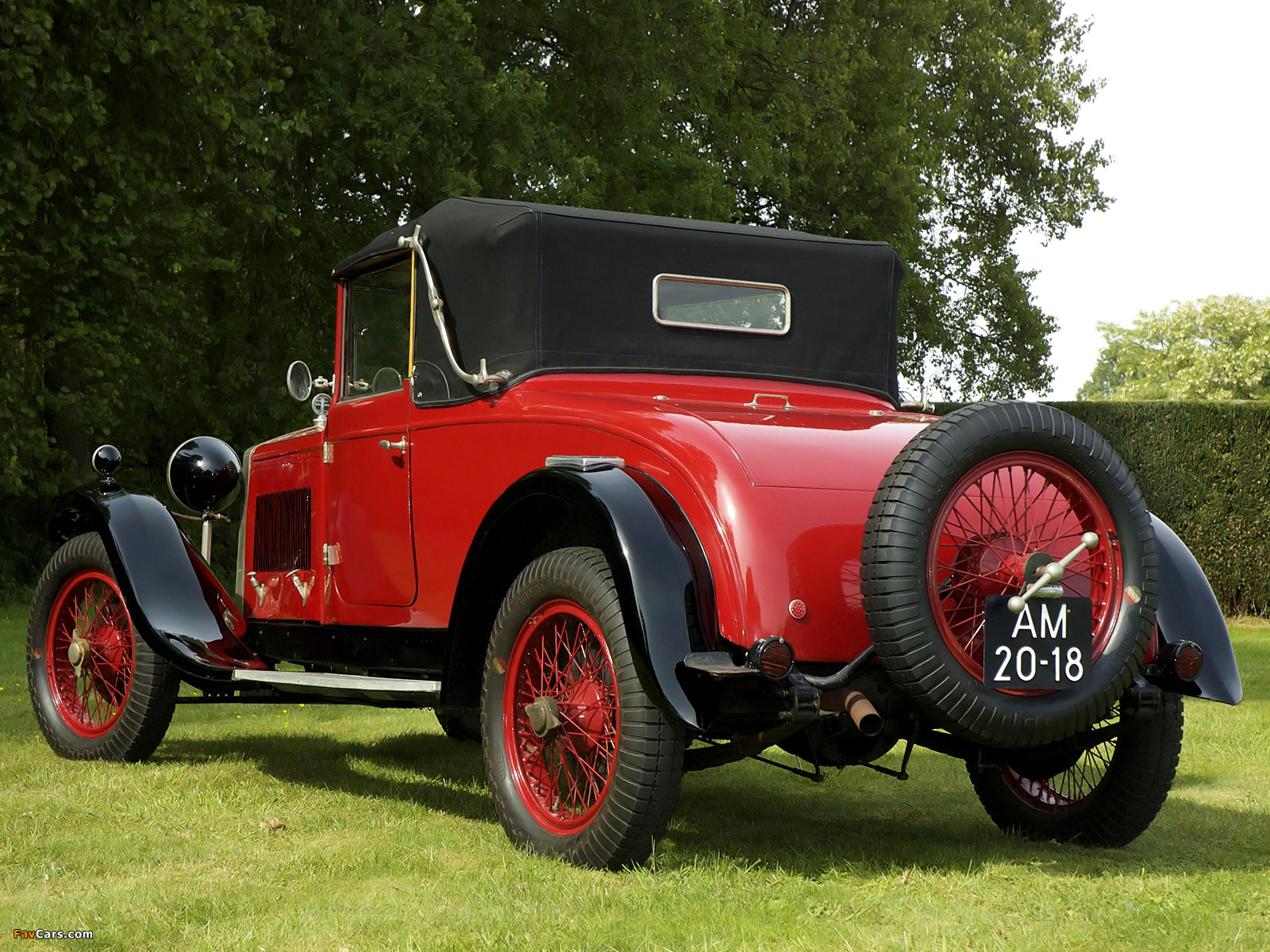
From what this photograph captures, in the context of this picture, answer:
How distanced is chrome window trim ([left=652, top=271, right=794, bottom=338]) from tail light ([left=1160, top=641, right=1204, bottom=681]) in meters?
1.98

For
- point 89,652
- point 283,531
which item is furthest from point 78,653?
point 283,531

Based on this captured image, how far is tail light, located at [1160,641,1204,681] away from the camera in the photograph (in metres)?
4.15

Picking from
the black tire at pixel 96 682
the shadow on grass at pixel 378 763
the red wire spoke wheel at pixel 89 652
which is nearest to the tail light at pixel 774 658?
the shadow on grass at pixel 378 763

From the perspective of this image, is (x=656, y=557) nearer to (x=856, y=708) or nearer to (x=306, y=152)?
(x=856, y=708)

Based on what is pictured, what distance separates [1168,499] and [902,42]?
11723 millimetres

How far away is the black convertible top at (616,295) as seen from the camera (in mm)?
5035

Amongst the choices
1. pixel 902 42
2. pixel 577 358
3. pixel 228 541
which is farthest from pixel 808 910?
pixel 902 42

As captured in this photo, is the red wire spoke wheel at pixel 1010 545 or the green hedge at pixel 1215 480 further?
the green hedge at pixel 1215 480

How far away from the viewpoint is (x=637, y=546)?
380 cm

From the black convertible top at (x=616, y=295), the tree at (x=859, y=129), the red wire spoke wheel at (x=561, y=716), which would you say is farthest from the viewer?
the tree at (x=859, y=129)

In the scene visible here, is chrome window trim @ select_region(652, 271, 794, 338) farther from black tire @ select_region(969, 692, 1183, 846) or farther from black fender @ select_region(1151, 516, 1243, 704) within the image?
black tire @ select_region(969, 692, 1183, 846)

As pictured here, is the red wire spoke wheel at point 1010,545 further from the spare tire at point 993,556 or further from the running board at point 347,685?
the running board at point 347,685

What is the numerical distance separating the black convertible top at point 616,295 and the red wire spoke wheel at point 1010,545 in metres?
1.57

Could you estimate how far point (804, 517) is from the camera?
12.7 ft
